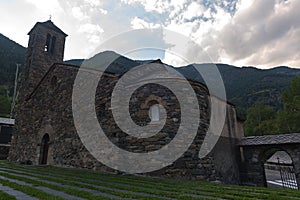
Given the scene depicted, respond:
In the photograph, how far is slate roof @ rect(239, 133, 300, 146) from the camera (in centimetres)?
1018

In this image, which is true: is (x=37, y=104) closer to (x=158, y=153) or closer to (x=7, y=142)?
(x=158, y=153)

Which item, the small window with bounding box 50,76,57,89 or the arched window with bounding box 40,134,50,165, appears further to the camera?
the small window with bounding box 50,76,57,89

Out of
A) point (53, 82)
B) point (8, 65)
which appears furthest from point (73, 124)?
point (8, 65)

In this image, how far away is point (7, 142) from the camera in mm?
21531

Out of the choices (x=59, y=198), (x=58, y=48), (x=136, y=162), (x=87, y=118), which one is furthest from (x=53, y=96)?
(x=59, y=198)

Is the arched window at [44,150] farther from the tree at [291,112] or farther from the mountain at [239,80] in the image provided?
the tree at [291,112]

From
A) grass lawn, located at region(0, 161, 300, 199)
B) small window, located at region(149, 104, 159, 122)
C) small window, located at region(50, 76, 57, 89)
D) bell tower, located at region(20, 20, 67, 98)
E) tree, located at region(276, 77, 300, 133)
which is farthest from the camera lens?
tree, located at region(276, 77, 300, 133)

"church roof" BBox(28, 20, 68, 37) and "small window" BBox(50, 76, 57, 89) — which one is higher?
"church roof" BBox(28, 20, 68, 37)

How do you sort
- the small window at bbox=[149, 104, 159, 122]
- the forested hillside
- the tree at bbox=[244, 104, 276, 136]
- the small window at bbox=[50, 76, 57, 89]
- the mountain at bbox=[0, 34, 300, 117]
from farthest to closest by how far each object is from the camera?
the mountain at bbox=[0, 34, 300, 117]
the forested hillside
the tree at bbox=[244, 104, 276, 136]
the small window at bbox=[50, 76, 57, 89]
the small window at bbox=[149, 104, 159, 122]

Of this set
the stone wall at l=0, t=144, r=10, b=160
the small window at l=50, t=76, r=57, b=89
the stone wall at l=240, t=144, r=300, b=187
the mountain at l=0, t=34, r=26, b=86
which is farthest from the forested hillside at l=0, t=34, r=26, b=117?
the stone wall at l=240, t=144, r=300, b=187

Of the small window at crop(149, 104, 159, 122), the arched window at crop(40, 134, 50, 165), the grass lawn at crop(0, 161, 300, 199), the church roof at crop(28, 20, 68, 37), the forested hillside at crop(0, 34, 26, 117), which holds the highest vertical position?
the forested hillside at crop(0, 34, 26, 117)

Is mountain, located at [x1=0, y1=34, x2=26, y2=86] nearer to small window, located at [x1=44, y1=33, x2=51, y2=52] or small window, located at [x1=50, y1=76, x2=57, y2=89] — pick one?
small window, located at [x1=44, y1=33, x2=51, y2=52]

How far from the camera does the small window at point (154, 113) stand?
8.48 meters

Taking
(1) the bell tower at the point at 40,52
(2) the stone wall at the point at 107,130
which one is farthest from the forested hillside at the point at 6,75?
(2) the stone wall at the point at 107,130
